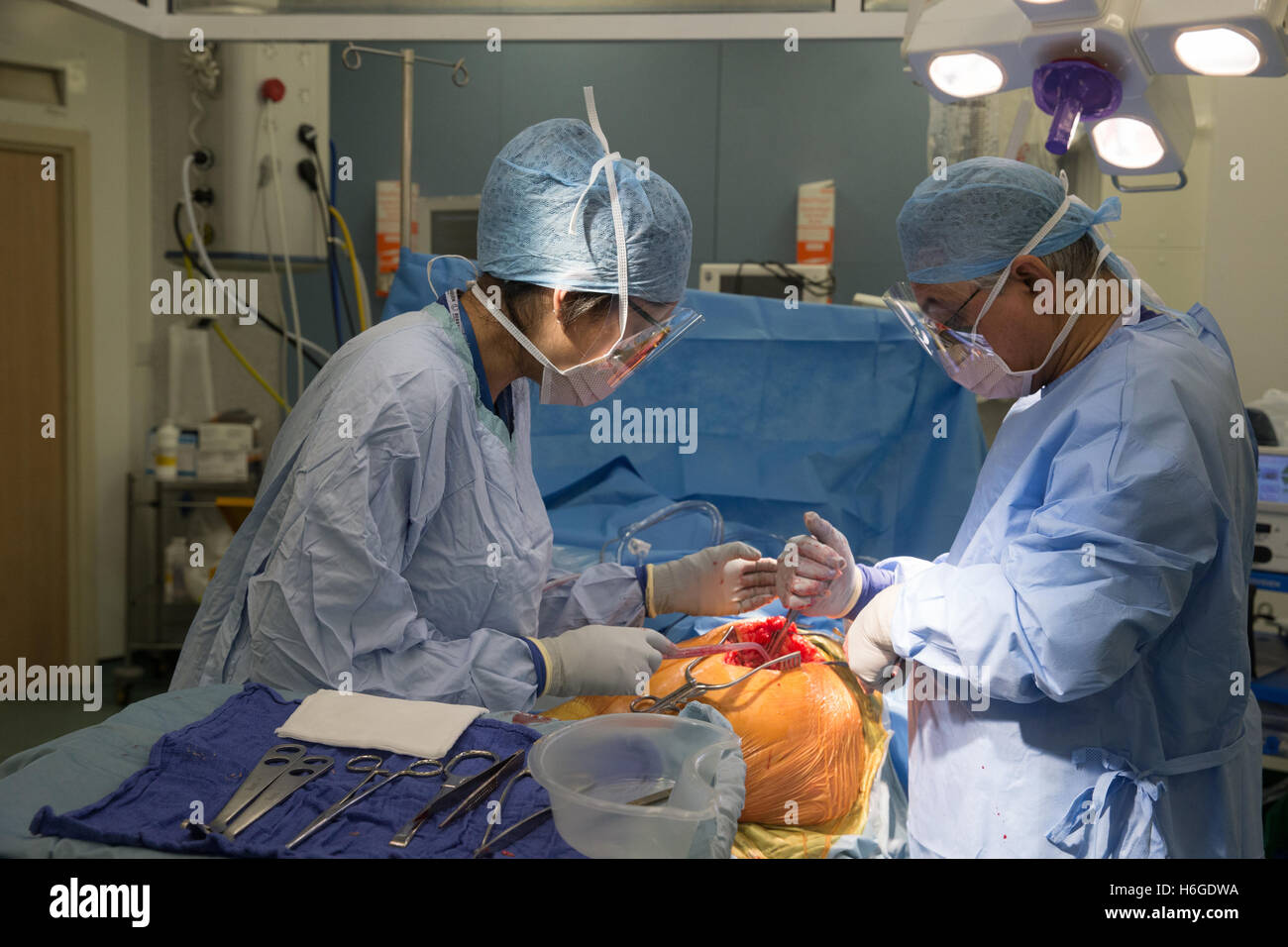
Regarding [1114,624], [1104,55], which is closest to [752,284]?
[1104,55]

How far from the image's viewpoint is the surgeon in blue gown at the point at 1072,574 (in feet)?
3.71

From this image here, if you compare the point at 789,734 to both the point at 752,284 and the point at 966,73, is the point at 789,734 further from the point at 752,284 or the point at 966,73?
the point at 752,284

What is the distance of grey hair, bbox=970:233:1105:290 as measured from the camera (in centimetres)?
136

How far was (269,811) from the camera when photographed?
33.2 inches

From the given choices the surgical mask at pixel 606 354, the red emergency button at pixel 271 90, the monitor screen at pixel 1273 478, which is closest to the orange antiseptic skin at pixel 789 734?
the surgical mask at pixel 606 354

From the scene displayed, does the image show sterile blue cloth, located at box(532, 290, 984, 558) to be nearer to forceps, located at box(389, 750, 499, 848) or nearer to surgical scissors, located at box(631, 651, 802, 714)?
surgical scissors, located at box(631, 651, 802, 714)

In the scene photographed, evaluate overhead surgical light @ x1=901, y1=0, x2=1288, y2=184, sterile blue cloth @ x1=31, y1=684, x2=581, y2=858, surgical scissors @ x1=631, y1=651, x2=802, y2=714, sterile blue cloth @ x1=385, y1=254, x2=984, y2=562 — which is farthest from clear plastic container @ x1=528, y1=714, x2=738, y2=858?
sterile blue cloth @ x1=385, y1=254, x2=984, y2=562

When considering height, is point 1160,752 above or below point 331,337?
below

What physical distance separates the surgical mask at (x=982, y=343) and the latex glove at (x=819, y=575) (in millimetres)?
367

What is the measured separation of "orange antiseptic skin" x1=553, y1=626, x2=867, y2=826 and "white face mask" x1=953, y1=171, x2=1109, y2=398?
2.01 ft
